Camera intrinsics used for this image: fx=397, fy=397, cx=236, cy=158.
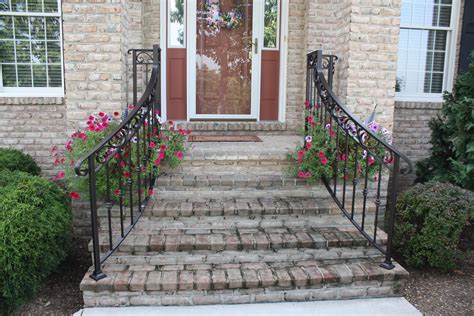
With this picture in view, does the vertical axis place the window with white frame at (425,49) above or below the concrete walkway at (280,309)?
above

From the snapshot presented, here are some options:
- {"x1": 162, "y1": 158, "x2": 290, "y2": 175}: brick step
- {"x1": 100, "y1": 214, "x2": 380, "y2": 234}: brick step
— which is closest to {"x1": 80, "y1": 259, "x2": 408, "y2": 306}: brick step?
{"x1": 100, "y1": 214, "x2": 380, "y2": 234}: brick step

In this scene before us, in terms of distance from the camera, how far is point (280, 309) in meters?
2.58

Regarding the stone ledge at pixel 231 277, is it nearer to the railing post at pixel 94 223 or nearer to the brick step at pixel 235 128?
the railing post at pixel 94 223

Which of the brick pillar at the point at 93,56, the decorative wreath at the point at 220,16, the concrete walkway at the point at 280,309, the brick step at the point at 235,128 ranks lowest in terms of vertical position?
the concrete walkway at the point at 280,309

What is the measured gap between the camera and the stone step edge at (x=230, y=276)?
2.56 meters

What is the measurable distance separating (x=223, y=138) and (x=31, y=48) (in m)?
2.78

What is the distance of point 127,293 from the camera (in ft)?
8.41

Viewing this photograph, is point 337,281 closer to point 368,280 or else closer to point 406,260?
point 368,280

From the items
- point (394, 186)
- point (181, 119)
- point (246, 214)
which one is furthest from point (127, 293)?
point (181, 119)

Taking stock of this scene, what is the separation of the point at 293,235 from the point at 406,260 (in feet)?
3.65

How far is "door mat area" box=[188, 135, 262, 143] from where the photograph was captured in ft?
15.1

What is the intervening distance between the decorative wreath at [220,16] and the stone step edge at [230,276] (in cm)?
346

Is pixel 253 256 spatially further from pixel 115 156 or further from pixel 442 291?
pixel 442 291

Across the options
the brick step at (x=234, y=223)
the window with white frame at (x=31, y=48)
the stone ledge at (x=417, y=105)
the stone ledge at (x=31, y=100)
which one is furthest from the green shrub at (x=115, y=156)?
the stone ledge at (x=417, y=105)
